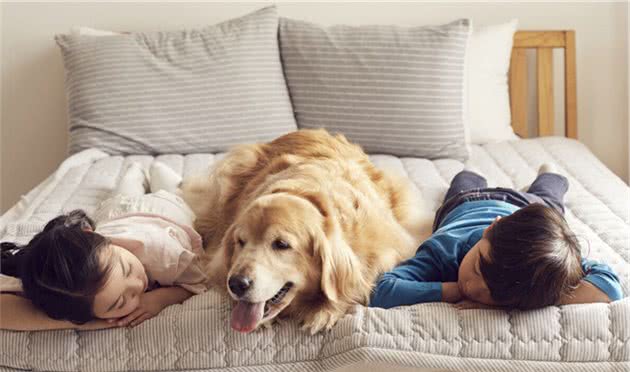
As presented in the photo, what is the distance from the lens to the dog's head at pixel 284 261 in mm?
1517

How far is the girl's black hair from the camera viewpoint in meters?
1.51

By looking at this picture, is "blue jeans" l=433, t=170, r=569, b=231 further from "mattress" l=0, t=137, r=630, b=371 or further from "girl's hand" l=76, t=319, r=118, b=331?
"girl's hand" l=76, t=319, r=118, b=331

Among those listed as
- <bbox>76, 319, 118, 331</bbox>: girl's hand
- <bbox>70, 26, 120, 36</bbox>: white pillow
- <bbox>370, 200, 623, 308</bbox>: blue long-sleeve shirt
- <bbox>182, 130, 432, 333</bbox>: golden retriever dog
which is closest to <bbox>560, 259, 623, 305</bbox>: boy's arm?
<bbox>370, 200, 623, 308</bbox>: blue long-sleeve shirt

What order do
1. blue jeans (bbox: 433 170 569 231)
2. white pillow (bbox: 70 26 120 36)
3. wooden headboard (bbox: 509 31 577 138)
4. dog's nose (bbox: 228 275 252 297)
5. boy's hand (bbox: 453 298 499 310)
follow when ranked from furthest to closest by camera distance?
wooden headboard (bbox: 509 31 577 138)
white pillow (bbox: 70 26 120 36)
blue jeans (bbox: 433 170 569 231)
boy's hand (bbox: 453 298 499 310)
dog's nose (bbox: 228 275 252 297)

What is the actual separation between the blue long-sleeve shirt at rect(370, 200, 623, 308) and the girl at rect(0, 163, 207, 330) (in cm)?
40

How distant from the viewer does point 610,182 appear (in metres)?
2.64

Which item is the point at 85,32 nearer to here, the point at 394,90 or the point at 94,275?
the point at 394,90

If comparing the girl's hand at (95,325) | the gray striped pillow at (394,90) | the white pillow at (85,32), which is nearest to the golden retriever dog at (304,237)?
the girl's hand at (95,325)

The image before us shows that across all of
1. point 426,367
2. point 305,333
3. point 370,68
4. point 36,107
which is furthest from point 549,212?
point 36,107

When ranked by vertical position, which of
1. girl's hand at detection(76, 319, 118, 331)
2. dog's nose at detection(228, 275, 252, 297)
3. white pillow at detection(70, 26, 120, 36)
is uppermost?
white pillow at detection(70, 26, 120, 36)

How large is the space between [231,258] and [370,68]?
148 cm

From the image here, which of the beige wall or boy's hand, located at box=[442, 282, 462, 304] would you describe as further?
the beige wall

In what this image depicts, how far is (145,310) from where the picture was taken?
1.63 meters

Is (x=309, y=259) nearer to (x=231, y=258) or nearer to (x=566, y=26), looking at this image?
(x=231, y=258)
